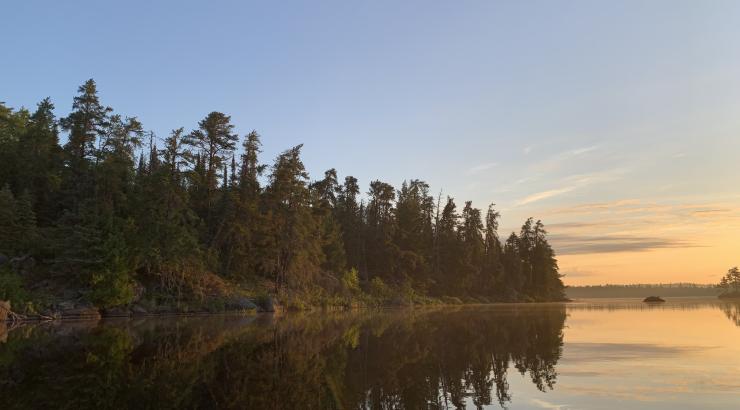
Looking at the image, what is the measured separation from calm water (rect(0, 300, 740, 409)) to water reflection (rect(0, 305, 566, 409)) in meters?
0.04

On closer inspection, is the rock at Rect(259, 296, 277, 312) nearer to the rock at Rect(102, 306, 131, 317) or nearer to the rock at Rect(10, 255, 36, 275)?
the rock at Rect(102, 306, 131, 317)

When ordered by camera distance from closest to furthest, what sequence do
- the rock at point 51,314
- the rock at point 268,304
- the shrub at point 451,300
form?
the rock at point 51,314 < the rock at point 268,304 < the shrub at point 451,300

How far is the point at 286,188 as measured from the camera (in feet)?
200

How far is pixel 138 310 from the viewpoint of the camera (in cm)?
4403

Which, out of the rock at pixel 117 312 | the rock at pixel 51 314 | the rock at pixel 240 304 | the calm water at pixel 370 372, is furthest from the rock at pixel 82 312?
the calm water at pixel 370 372

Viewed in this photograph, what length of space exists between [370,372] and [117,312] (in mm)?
34996

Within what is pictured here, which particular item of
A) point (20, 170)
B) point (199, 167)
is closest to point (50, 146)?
point (20, 170)

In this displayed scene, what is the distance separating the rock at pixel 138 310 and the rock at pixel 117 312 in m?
0.45

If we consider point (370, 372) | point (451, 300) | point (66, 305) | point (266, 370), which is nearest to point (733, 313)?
point (370, 372)

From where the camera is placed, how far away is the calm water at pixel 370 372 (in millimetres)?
11062

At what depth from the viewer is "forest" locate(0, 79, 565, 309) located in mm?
42281

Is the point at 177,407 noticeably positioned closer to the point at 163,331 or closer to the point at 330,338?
the point at 330,338

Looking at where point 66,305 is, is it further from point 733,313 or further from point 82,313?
point 733,313

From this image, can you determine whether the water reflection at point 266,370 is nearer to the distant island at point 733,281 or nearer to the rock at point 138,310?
the rock at point 138,310
